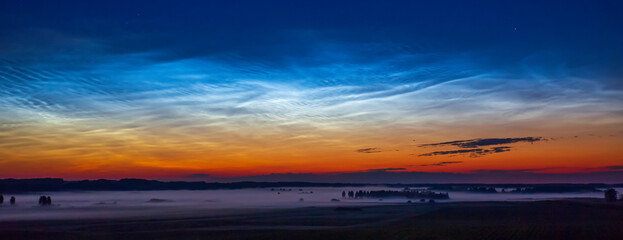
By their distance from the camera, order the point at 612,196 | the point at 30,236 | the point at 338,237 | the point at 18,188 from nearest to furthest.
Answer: the point at 338,237 < the point at 30,236 < the point at 612,196 < the point at 18,188

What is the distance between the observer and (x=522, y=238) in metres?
24.5

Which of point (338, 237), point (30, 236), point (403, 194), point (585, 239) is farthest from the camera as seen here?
point (403, 194)

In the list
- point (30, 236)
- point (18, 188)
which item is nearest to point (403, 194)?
point (30, 236)

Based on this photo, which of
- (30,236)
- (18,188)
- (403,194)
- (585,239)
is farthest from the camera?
(18,188)

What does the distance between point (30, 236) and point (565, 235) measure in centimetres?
2906

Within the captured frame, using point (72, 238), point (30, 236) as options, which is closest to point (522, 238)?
point (72, 238)

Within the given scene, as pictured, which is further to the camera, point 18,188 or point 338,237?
point 18,188

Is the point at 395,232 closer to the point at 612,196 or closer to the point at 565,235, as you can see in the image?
the point at 565,235

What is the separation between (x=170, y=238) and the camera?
27062mm

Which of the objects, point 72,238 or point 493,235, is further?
point 72,238

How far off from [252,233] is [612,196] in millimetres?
57672

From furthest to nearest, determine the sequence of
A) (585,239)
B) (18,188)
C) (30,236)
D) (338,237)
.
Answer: (18,188)
(30,236)
(338,237)
(585,239)

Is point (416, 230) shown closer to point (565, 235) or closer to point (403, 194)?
point (565, 235)

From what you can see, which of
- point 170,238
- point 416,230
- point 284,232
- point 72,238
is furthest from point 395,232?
point 72,238
